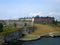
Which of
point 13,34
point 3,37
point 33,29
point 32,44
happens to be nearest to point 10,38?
point 13,34

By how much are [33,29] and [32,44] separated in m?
24.9

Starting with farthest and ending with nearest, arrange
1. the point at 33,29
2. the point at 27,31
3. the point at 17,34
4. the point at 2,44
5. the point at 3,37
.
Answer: the point at 33,29 < the point at 27,31 < the point at 17,34 < the point at 3,37 < the point at 2,44

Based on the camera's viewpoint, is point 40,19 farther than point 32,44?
Yes

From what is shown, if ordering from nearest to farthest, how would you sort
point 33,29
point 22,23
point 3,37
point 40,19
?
1. point 3,37
2. point 33,29
3. point 22,23
4. point 40,19

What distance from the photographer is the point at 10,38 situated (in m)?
45.6

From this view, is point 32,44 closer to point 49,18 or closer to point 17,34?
point 17,34

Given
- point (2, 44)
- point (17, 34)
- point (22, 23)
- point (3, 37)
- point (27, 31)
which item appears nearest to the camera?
point (2, 44)

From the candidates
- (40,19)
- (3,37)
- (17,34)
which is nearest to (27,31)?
(17,34)

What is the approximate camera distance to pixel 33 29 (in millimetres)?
63938

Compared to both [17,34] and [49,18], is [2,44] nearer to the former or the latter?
[17,34]

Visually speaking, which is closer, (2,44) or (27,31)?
(2,44)

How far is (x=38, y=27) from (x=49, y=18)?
24679 millimetres

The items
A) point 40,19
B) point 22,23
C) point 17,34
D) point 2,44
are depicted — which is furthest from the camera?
point 40,19

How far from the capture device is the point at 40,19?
300 feet
